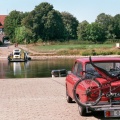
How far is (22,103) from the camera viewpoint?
12.8 meters

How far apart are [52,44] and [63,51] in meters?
27.1

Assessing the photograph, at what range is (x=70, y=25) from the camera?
140250 mm

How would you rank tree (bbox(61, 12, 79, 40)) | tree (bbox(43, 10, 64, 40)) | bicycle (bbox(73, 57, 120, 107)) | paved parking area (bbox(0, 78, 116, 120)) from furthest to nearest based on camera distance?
tree (bbox(61, 12, 79, 40)), tree (bbox(43, 10, 64, 40)), paved parking area (bbox(0, 78, 116, 120)), bicycle (bbox(73, 57, 120, 107))

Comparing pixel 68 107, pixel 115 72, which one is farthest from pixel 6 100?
pixel 115 72

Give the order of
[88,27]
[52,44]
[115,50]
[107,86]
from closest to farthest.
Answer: [107,86], [115,50], [52,44], [88,27]

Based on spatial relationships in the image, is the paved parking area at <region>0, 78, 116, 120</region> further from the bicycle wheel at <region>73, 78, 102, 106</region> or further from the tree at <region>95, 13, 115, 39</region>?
the tree at <region>95, 13, 115, 39</region>

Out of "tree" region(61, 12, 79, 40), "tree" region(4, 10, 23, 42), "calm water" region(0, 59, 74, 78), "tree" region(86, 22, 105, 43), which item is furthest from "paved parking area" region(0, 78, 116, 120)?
"tree" region(4, 10, 23, 42)

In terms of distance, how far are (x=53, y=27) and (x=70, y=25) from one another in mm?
27804

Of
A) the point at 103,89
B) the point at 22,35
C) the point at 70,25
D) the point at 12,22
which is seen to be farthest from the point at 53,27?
the point at 103,89

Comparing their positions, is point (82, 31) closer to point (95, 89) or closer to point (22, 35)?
point (22, 35)

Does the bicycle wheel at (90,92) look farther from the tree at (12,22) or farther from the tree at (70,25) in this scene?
the tree at (12,22)

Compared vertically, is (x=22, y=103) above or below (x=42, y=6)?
below

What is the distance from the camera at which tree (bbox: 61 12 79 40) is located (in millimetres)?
132925

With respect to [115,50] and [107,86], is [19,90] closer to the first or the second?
[107,86]
